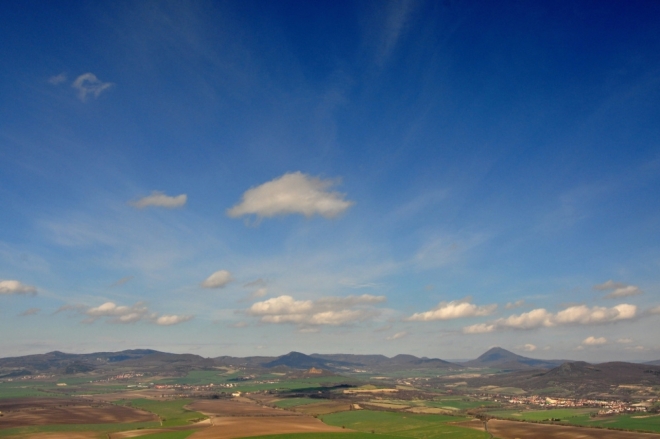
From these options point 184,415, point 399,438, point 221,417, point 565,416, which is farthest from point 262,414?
point 565,416

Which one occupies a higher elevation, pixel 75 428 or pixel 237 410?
pixel 237 410

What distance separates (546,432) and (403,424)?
4029 centimetres

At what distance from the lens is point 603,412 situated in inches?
6604

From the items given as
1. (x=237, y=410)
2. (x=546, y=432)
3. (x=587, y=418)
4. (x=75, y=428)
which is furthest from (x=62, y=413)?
(x=587, y=418)

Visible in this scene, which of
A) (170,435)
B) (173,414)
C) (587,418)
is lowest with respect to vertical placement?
(170,435)

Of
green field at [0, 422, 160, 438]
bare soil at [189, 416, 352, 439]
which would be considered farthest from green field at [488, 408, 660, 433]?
green field at [0, 422, 160, 438]

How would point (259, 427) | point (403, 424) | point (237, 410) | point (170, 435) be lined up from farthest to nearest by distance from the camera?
point (237, 410) → point (403, 424) → point (259, 427) → point (170, 435)

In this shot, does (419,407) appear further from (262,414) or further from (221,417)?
(221,417)

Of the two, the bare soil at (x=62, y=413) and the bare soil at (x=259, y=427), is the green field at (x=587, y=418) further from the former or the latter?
the bare soil at (x=62, y=413)

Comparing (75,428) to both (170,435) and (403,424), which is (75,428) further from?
(403,424)

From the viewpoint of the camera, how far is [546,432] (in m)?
119

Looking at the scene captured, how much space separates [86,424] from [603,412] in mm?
171902

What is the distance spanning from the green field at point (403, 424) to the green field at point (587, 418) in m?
26.9

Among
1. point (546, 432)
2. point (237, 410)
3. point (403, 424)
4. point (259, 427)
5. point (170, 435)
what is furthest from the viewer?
point (237, 410)
